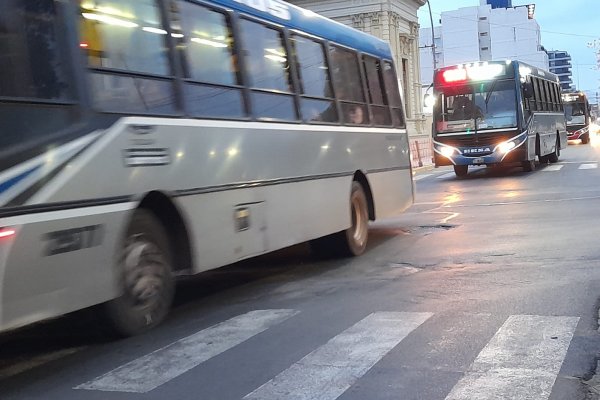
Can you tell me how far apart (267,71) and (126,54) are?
8.12 feet

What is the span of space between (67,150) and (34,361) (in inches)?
69.8

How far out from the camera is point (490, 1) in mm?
128125

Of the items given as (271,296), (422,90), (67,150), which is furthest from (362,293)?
(422,90)

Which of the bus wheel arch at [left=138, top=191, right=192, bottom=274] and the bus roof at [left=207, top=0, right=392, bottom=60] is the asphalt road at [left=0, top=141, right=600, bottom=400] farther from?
the bus roof at [left=207, top=0, right=392, bottom=60]

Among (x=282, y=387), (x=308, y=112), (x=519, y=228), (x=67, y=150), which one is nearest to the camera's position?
(x=282, y=387)

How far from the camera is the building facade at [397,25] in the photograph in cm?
4741

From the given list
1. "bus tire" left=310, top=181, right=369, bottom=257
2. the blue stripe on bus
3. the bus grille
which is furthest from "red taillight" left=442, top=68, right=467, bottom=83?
the blue stripe on bus

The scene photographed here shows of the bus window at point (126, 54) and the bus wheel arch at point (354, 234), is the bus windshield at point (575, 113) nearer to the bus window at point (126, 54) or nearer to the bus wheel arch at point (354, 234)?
the bus wheel arch at point (354, 234)

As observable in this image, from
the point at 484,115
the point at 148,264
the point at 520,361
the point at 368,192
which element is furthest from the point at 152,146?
the point at 484,115

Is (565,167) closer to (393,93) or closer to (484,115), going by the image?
(484,115)

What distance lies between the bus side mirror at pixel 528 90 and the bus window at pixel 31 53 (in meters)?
20.6

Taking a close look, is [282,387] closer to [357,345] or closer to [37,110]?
[357,345]

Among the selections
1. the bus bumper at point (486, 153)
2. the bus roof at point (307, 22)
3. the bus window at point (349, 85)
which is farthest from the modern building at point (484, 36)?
the bus window at point (349, 85)

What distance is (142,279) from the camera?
6219 mm
